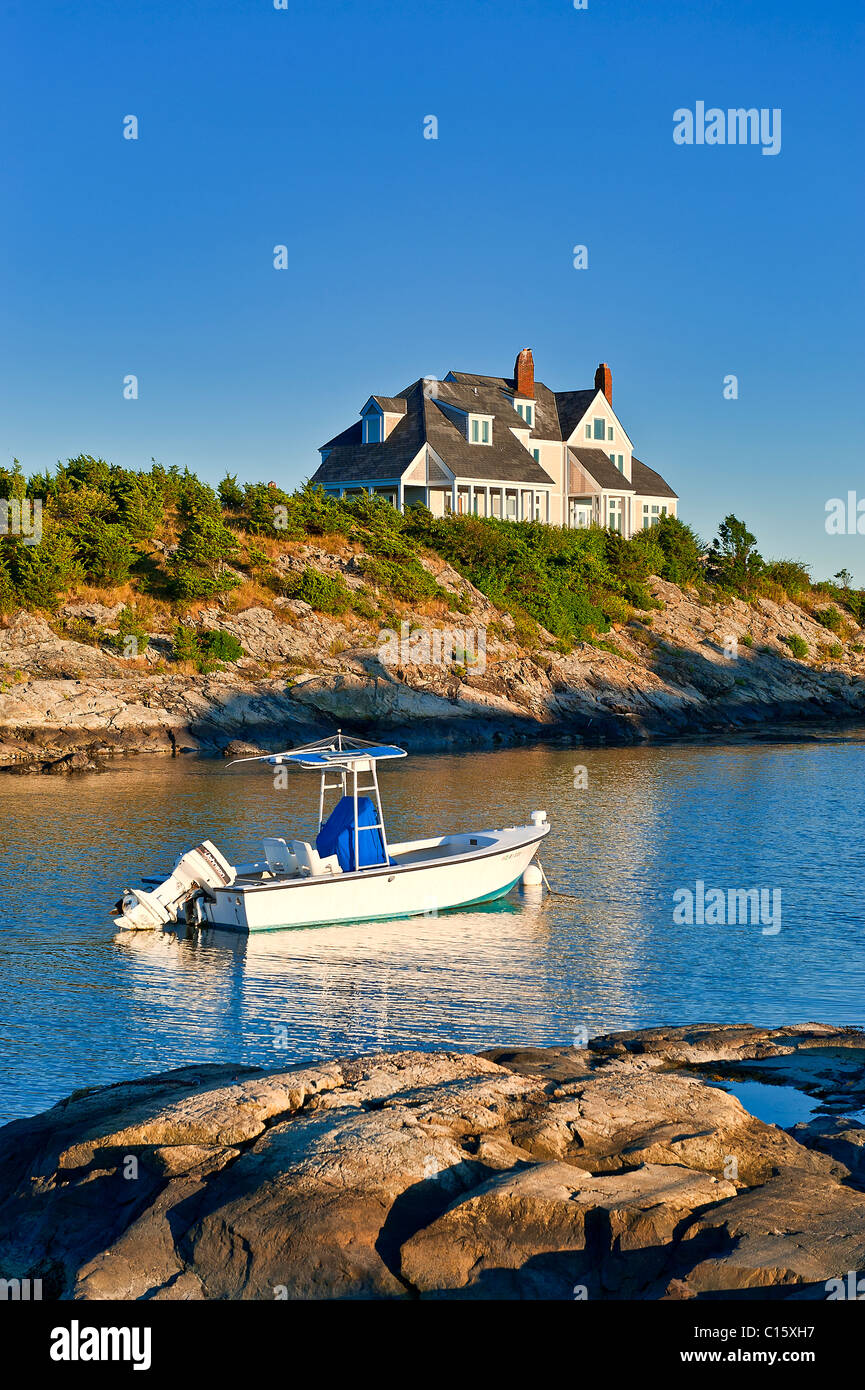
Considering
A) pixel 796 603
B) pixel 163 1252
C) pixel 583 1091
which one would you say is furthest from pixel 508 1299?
pixel 796 603

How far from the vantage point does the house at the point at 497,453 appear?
216 feet

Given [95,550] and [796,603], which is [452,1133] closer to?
[95,550]

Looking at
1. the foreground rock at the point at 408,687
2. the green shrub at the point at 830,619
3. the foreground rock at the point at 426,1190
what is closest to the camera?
the foreground rock at the point at 426,1190

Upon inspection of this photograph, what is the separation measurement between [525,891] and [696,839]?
728cm

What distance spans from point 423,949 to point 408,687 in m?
33.6

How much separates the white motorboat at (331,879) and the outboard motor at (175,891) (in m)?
0.02

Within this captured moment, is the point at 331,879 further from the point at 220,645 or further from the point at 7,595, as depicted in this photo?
the point at 7,595

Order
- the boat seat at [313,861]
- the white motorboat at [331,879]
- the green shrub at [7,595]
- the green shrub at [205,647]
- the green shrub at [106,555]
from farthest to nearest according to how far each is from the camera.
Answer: the green shrub at [106,555]
the green shrub at [205,647]
the green shrub at [7,595]
the boat seat at [313,861]
the white motorboat at [331,879]

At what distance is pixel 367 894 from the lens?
21.4m

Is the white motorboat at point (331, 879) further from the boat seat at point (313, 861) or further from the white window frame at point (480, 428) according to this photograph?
the white window frame at point (480, 428)

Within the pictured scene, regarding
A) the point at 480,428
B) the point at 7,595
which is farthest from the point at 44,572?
the point at 480,428

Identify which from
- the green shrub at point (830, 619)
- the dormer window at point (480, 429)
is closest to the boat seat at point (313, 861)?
the dormer window at point (480, 429)

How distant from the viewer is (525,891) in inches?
977

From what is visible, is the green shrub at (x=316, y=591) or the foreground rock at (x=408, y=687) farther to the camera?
the green shrub at (x=316, y=591)
